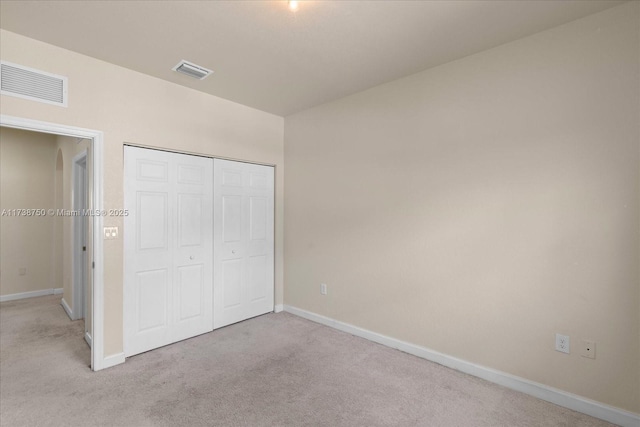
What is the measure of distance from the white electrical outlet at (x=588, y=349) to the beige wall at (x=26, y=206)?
701cm

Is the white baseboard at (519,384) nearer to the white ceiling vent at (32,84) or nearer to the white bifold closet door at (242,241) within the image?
the white bifold closet door at (242,241)

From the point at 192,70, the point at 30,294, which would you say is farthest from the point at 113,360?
the point at 30,294

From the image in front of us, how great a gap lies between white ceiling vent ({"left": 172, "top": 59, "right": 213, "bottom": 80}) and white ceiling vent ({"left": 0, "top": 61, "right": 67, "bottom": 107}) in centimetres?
90

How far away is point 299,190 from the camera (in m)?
4.09

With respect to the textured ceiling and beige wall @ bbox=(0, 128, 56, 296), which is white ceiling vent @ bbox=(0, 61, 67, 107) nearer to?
the textured ceiling

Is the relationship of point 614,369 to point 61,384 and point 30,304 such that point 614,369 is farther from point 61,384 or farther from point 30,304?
point 30,304

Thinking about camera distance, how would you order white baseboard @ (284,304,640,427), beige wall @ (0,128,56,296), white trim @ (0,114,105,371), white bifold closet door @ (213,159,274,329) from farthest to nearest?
1. beige wall @ (0,128,56,296)
2. white bifold closet door @ (213,159,274,329)
3. white trim @ (0,114,105,371)
4. white baseboard @ (284,304,640,427)

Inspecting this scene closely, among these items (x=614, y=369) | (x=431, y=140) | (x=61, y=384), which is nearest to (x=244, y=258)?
(x=61, y=384)

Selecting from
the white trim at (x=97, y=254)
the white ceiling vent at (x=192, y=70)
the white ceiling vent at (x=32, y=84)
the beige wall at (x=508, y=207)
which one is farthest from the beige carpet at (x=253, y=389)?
the white ceiling vent at (x=192, y=70)

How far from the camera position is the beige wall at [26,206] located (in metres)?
4.74

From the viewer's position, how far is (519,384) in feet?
7.71

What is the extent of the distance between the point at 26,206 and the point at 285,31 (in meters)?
5.38

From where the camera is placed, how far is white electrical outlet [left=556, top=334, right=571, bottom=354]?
7.13ft

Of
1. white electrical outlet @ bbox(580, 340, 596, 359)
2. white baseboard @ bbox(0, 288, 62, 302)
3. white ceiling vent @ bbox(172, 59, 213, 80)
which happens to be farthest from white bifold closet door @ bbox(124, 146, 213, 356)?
white baseboard @ bbox(0, 288, 62, 302)
